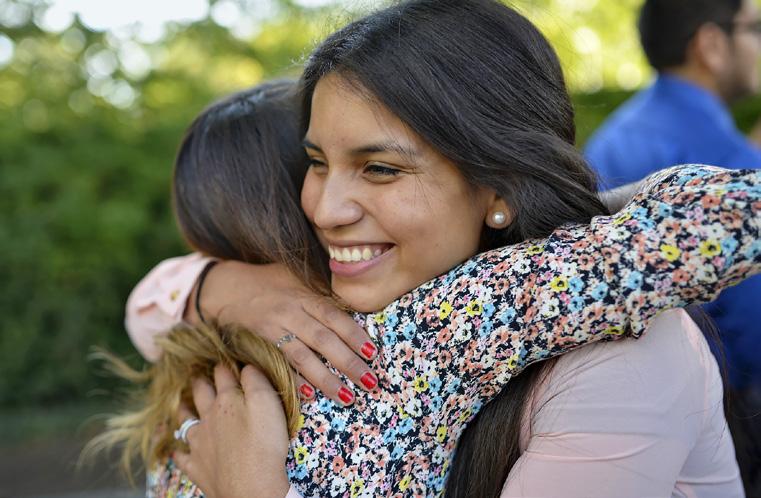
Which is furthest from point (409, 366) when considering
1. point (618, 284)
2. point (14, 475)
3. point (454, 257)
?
point (14, 475)

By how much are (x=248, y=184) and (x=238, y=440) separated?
0.84 meters

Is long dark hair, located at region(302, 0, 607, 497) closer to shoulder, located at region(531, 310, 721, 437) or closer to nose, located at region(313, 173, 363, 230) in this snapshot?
shoulder, located at region(531, 310, 721, 437)

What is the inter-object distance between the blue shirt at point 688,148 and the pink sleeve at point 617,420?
57.5 inches

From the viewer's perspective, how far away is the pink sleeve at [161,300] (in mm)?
2668

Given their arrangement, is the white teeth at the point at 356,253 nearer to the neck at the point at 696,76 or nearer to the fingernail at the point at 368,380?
the fingernail at the point at 368,380

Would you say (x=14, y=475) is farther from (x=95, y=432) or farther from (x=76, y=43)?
(x=76, y=43)

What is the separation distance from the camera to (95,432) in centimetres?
703

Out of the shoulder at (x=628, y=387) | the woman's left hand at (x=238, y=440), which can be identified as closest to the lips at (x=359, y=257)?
the woman's left hand at (x=238, y=440)

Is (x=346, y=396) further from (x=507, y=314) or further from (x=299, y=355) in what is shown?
(x=507, y=314)

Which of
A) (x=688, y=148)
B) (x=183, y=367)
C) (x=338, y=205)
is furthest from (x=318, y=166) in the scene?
(x=688, y=148)

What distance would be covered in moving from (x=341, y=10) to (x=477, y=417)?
1.24m

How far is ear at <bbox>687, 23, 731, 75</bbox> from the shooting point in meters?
3.88

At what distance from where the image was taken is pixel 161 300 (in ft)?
8.96

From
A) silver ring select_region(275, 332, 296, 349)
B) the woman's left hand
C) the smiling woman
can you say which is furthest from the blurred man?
the woman's left hand
